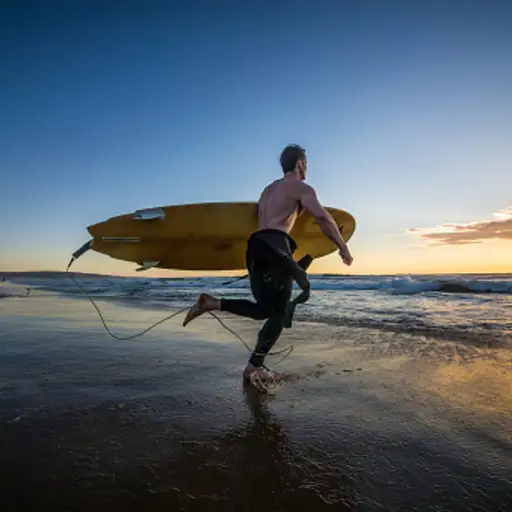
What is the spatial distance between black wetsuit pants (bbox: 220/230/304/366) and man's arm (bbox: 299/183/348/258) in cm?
30

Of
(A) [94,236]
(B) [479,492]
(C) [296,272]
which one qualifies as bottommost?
(B) [479,492]

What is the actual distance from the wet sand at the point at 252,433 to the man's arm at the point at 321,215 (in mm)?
1108

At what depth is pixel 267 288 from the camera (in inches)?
115

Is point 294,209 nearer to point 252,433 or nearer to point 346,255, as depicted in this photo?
point 346,255

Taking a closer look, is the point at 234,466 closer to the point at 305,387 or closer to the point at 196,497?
the point at 196,497

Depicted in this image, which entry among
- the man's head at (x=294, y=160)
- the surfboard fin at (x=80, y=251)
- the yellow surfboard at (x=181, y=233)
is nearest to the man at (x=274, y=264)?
the man's head at (x=294, y=160)

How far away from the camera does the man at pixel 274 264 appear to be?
9.36 feet

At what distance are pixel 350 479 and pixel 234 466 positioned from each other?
48cm

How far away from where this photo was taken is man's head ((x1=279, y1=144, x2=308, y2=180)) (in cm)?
317

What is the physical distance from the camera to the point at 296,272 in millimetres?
2826

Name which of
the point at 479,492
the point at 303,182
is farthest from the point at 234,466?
the point at 303,182

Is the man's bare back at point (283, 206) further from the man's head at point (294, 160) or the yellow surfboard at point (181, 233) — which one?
the yellow surfboard at point (181, 233)

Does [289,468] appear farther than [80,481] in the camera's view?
Yes

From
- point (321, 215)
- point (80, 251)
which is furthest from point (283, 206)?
point (80, 251)
